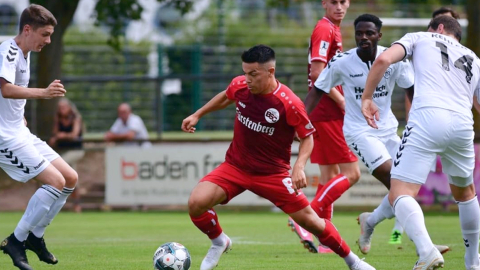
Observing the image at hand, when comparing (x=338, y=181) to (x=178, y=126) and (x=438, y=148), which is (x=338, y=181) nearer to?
(x=438, y=148)

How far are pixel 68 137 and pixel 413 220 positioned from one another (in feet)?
42.8

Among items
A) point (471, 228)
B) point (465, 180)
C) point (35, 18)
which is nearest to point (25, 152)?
point (35, 18)

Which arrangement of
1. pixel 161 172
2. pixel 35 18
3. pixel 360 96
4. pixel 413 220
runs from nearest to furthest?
pixel 413 220 < pixel 35 18 < pixel 360 96 < pixel 161 172

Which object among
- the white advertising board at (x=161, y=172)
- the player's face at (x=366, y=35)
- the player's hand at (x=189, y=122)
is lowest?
the white advertising board at (x=161, y=172)

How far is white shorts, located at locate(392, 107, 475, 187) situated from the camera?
7.27 m

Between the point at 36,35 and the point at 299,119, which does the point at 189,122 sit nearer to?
the point at 299,119

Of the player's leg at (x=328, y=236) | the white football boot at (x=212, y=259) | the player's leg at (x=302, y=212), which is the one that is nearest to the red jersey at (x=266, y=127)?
the player's leg at (x=302, y=212)

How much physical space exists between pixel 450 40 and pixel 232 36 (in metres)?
19.6

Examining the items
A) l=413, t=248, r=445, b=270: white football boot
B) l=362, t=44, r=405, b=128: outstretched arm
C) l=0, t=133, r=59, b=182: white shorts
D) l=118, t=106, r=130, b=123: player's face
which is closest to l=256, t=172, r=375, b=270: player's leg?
l=413, t=248, r=445, b=270: white football boot

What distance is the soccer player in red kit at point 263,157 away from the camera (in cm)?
782

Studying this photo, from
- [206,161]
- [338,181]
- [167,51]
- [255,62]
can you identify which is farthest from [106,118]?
[255,62]

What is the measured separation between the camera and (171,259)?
311 inches

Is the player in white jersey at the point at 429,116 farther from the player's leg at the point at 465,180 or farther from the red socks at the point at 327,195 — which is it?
the red socks at the point at 327,195

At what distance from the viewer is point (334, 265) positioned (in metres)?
8.84
